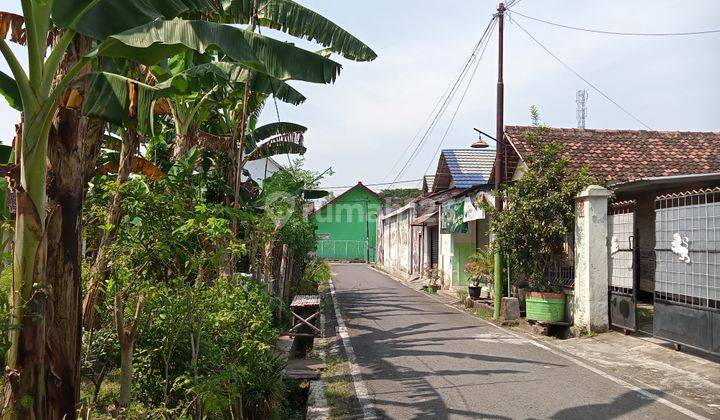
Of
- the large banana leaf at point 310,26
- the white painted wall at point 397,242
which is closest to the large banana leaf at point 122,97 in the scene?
the large banana leaf at point 310,26

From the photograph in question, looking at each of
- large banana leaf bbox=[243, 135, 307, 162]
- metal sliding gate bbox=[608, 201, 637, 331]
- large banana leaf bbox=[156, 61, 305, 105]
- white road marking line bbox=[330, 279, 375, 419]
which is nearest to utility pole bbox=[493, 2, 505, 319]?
metal sliding gate bbox=[608, 201, 637, 331]

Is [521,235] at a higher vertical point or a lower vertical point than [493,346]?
higher

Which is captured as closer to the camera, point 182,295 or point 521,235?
point 182,295

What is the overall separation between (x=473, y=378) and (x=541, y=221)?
16.9 feet

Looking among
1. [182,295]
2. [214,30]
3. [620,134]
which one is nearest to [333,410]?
[182,295]

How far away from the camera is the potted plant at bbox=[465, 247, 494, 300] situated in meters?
15.8

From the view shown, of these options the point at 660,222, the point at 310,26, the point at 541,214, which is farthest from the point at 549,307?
the point at 310,26

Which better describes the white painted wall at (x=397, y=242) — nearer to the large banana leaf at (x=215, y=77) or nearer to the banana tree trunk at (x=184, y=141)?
the banana tree trunk at (x=184, y=141)

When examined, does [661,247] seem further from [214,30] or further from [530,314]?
[214,30]

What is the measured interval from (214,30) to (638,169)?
11788 mm

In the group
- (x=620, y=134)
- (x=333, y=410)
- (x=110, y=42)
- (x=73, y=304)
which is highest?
(x=620, y=134)

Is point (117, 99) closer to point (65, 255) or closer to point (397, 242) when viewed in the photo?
point (65, 255)

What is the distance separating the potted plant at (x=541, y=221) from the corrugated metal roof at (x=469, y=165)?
8.80 metres

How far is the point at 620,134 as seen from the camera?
624 inches
